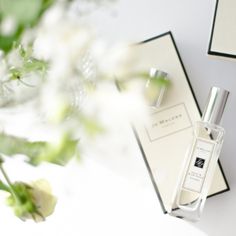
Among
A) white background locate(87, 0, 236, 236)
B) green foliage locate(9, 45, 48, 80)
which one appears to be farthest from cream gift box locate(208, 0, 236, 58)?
green foliage locate(9, 45, 48, 80)

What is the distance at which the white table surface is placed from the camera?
2.23ft

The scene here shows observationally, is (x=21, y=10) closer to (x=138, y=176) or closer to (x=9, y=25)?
(x=9, y=25)

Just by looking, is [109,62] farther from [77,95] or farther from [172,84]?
[172,84]

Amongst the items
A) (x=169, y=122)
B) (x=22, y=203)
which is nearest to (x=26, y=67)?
(x=22, y=203)

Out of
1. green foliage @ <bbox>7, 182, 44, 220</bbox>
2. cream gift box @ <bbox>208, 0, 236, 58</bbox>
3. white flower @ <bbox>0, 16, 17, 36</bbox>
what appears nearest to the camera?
white flower @ <bbox>0, 16, 17, 36</bbox>

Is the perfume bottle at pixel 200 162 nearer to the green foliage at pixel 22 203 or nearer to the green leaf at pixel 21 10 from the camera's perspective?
the green foliage at pixel 22 203

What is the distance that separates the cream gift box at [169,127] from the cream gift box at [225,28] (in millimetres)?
67

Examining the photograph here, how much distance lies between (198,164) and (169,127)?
72mm

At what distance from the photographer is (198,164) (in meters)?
0.63

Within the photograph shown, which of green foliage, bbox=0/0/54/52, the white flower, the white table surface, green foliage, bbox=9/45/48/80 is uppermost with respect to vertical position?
green foliage, bbox=0/0/54/52

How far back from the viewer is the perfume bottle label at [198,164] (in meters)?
0.62

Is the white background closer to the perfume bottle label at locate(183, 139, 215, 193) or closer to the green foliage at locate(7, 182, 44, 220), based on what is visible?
the perfume bottle label at locate(183, 139, 215, 193)

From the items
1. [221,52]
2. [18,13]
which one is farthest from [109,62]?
[221,52]

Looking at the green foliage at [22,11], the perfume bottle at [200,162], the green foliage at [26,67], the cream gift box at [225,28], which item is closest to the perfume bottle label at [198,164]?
the perfume bottle at [200,162]
